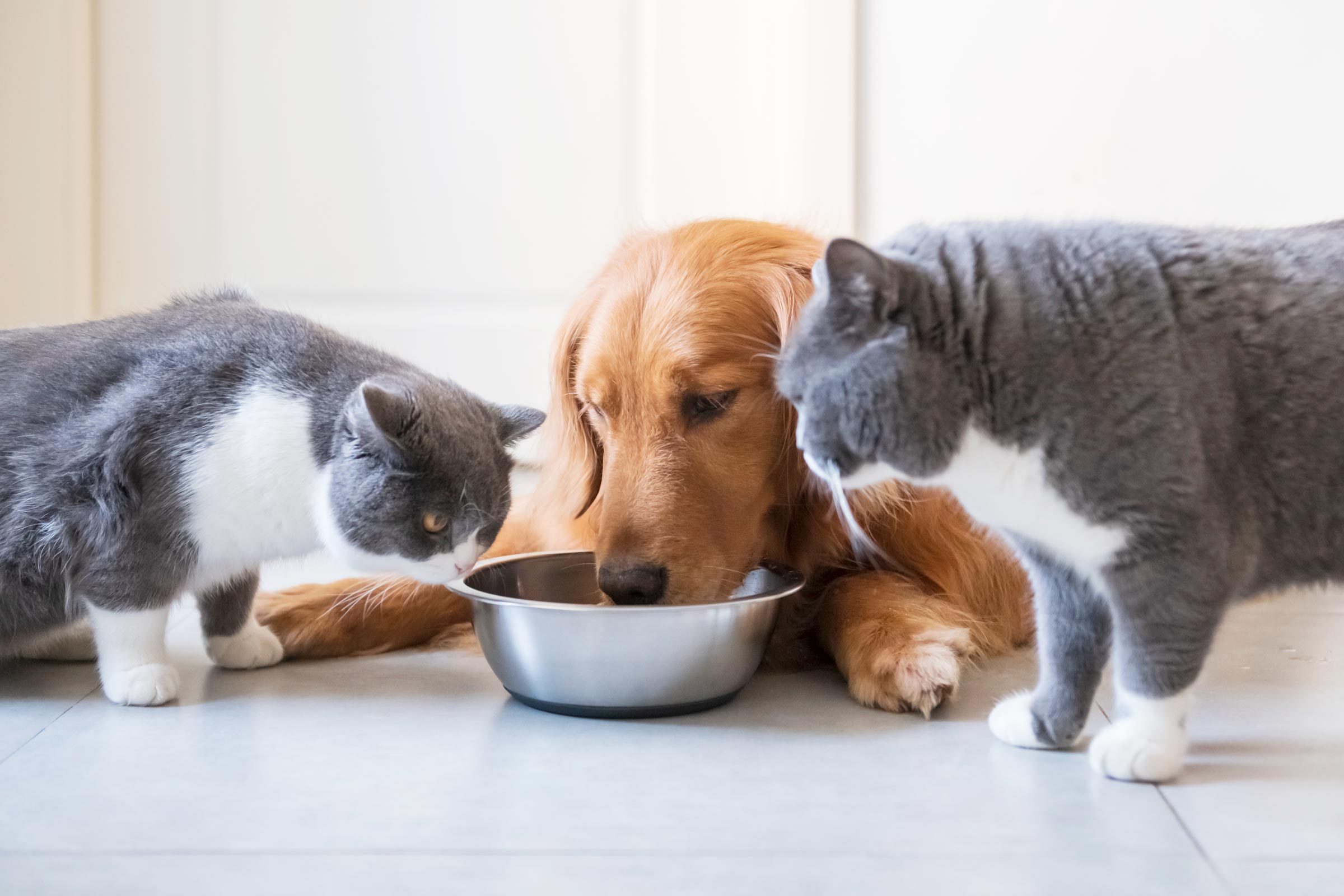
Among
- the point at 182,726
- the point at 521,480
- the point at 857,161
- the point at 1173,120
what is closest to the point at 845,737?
Answer: the point at 182,726

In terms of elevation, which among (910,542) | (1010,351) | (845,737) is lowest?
(845,737)

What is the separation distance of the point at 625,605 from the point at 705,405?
353 mm

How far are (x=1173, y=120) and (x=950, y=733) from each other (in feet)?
9.19

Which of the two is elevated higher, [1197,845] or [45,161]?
[45,161]

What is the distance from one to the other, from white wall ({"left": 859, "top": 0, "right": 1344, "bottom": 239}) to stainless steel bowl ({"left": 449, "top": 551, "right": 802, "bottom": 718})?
2.40 meters

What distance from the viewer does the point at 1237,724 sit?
5.66ft

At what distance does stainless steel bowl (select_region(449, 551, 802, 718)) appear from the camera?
5.51ft

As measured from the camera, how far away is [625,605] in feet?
6.03

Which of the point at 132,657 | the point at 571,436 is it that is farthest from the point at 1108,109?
the point at 132,657

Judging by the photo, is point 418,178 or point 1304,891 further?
point 418,178

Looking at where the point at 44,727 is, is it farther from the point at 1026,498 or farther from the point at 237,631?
the point at 1026,498

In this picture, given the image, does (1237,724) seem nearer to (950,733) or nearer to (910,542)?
(950,733)

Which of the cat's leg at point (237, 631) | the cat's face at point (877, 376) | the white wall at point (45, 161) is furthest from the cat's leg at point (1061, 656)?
the white wall at point (45, 161)

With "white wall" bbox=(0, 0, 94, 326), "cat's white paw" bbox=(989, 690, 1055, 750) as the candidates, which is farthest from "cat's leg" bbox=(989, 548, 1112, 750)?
"white wall" bbox=(0, 0, 94, 326)
